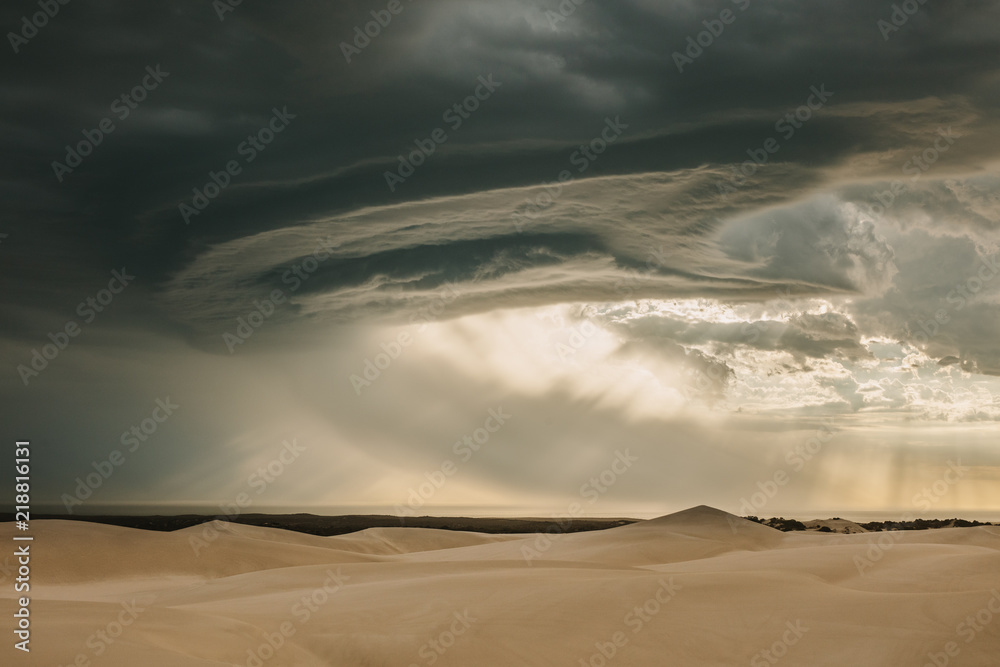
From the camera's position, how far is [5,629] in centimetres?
1085

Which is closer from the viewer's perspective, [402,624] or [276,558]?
[402,624]

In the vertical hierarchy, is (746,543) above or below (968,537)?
below

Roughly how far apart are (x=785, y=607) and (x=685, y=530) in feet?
89.9

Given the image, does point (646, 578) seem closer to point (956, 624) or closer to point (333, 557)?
point (956, 624)

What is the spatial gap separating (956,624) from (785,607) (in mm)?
3306

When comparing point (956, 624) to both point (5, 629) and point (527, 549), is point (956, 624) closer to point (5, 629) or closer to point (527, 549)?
point (5, 629)

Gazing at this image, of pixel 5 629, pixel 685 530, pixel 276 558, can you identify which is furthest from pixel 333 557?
pixel 5 629

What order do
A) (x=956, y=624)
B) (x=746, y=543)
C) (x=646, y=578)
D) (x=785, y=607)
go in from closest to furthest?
(x=956, y=624)
(x=785, y=607)
(x=646, y=578)
(x=746, y=543)

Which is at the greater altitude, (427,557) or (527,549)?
(527,549)

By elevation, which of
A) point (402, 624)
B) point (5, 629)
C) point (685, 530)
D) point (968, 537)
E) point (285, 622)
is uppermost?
point (968, 537)

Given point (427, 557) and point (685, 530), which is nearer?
point (427, 557)

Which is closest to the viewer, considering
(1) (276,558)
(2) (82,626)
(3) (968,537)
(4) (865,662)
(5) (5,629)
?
(5) (5,629)

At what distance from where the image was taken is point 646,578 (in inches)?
765

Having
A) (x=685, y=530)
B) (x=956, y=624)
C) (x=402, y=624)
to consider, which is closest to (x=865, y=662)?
(x=956, y=624)
